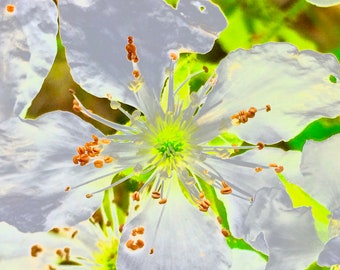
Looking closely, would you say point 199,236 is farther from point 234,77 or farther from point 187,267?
point 234,77

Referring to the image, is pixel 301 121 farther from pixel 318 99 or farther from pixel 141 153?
pixel 141 153

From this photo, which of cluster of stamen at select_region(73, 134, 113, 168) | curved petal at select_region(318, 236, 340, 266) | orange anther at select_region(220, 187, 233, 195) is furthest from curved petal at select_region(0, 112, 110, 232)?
curved petal at select_region(318, 236, 340, 266)

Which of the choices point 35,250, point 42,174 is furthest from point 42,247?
point 42,174

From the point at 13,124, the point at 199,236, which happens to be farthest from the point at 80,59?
the point at 199,236

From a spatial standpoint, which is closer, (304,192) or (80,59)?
(80,59)

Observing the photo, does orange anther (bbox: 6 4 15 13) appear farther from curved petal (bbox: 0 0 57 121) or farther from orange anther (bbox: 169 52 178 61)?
orange anther (bbox: 169 52 178 61)

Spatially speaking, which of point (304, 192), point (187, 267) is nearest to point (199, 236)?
point (187, 267)

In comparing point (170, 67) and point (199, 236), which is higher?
point (170, 67)
